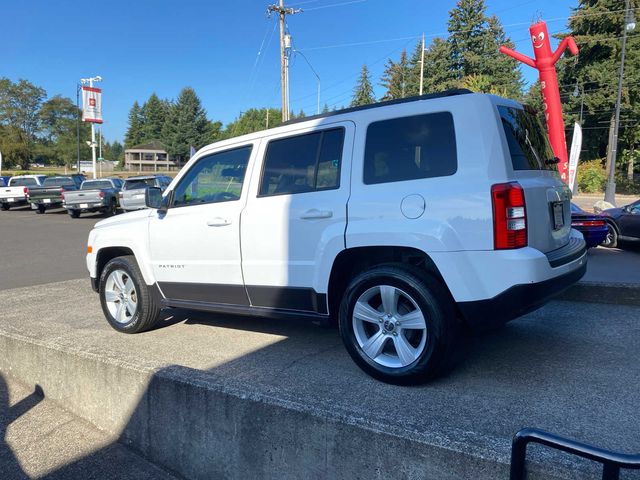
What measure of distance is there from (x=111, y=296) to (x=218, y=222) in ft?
5.74

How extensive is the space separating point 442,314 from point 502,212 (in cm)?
74

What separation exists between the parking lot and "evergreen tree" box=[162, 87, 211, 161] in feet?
308

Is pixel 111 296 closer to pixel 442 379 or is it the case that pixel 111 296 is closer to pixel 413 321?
pixel 413 321

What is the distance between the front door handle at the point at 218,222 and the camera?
4.28m

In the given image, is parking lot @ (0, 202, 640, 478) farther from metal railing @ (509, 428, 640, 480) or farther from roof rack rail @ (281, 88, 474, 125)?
roof rack rail @ (281, 88, 474, 125)

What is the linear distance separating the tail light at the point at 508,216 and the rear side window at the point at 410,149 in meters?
0.34

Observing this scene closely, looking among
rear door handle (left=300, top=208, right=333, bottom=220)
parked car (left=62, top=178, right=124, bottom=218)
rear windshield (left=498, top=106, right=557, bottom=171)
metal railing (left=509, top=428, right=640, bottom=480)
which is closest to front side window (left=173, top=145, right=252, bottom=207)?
rear door handle (left=300, top=208, right=333, bottom=220)

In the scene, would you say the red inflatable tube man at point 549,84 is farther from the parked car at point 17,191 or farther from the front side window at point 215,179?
the parked car at point 17,191

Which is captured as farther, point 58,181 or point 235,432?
point 58,181

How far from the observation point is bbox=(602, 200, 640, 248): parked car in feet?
39.2

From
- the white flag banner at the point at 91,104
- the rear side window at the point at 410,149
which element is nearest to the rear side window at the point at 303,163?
the rear side window at the point at 410,149

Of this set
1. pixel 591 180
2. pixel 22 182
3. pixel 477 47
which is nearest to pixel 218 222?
pixel 22 182

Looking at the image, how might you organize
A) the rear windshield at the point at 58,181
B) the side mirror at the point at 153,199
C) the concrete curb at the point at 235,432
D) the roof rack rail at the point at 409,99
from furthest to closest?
the rear windshield at the point at 58,181 → the side mirror at the point at 153,199 → the roof rack rail at the point at 409,99 → the concrete curb at the point at 235,432

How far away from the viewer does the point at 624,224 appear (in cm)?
1223
